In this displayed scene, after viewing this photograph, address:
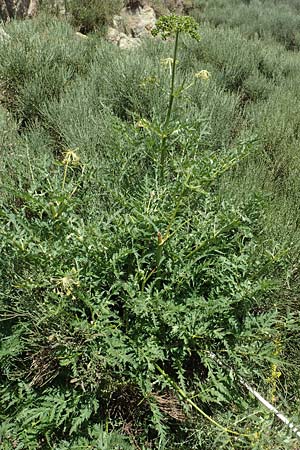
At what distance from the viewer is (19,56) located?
157 inches

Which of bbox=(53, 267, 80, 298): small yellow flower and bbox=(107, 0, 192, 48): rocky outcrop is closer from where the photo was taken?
bbox=(53, 267, 80, 298): small yellow flower

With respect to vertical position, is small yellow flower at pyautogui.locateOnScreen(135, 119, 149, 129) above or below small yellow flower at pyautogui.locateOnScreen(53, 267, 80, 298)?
above

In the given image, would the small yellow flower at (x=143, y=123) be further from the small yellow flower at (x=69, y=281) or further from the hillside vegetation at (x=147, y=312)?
the small yellow flower at (x=69, y=281)

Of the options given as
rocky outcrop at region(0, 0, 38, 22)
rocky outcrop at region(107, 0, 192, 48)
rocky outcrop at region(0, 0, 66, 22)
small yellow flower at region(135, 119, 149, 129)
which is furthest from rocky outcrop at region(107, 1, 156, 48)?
small yellow flower at region(135, 119, 149, 129)

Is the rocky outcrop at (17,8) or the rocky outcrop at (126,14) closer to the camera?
the rocky outcrop at (17,8)

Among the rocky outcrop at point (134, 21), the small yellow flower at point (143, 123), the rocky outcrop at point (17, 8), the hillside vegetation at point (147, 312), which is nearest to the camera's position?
the hillside vegetation at point (147, 312)

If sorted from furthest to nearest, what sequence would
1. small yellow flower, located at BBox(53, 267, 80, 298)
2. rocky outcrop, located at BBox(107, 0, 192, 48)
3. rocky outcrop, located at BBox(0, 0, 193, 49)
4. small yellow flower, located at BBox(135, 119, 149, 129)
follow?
1. rocky outcrop, located at BBox(107, 0, 192, 48)
2. rocky outcrop, located at BBox(0, 0, 193, 49)
3. small yellow flower, located at BBox(135, 119, 149, 129)
4. small yellow flower, located at BBox(53, 267, 80, 298)

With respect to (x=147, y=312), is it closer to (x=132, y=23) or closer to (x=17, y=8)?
(x=17, y=8)

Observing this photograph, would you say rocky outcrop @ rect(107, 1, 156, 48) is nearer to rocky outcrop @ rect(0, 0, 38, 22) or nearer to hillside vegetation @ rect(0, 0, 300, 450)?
rocky outcrop @ rect(0, 0, 38, 22)

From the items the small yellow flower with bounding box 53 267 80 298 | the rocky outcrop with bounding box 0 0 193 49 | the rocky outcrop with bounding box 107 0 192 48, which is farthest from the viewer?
the rocky outcrop with bounding box 107 0 192 48

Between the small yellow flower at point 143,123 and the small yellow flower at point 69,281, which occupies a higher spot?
the small yellow flower at point 143,123

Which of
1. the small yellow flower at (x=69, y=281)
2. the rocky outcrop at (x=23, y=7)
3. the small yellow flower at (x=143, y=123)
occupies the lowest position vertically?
the small yellow flower at (x=69, y=281)

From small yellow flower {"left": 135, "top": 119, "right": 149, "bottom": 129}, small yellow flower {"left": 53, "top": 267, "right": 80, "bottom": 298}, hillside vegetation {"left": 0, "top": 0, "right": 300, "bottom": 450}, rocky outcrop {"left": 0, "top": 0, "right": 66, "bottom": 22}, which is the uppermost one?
small yellow flower {"left": 135, "top": 119, "right": 149, "bottom": 129}

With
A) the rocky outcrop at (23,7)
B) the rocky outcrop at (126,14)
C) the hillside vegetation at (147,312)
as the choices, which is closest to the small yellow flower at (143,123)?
the hillside vegetation at (147,312)
